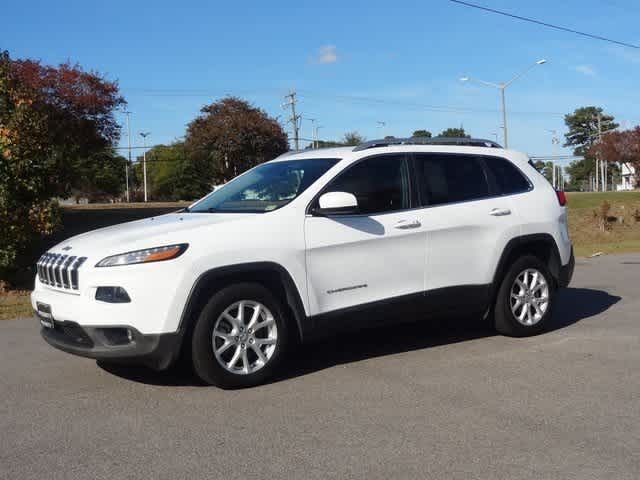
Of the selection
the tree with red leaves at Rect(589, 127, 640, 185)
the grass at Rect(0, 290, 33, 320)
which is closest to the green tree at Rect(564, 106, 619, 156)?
the tree with red leaves at Rect(589, 127, 640, 185)

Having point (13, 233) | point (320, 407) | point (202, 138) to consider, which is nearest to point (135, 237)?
point (320, 407)

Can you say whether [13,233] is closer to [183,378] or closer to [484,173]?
[183,378]

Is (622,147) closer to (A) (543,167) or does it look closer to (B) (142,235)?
(A) (543,167)

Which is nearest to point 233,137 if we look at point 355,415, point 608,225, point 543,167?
point 608,225

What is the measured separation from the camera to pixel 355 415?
5.16 m

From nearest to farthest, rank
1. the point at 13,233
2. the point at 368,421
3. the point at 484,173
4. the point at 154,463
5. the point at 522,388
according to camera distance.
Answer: the point at 154,463
the point at 368,421
the point at 522,388
the point at 484,173
the point at 13,233

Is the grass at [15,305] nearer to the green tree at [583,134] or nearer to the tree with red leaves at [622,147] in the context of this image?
the tree with red leaves at [622,147]

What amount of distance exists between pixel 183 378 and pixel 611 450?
329cm

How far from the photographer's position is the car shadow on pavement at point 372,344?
6.37 metres

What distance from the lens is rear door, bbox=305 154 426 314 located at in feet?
20.4

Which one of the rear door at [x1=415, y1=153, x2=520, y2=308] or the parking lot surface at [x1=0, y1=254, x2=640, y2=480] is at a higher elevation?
the rear door at [x1=415, y1=153, x2=520, y2=308]

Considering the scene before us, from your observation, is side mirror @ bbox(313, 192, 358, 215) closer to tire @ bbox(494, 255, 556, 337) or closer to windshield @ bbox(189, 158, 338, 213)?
windshield @ bbox(189, 158, 338, 213)

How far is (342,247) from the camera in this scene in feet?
20.6

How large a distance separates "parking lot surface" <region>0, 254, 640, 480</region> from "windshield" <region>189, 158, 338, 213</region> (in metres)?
1.42
